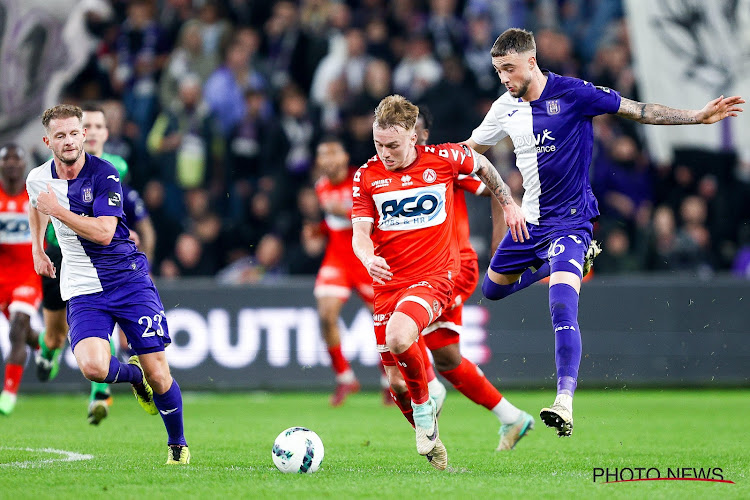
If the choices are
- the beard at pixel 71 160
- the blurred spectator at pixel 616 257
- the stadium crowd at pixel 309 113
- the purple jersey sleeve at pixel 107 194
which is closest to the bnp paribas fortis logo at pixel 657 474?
the purple jersey sleeve at pixel 107 194

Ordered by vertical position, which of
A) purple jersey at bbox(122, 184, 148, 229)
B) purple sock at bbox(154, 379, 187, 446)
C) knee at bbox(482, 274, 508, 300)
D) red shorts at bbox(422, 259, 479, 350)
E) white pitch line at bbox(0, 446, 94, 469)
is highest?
purple jersey at bbox(122, 184, 148, 229)

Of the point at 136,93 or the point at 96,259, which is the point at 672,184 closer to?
the point at 136,93

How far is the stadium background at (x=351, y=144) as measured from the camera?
1378cm

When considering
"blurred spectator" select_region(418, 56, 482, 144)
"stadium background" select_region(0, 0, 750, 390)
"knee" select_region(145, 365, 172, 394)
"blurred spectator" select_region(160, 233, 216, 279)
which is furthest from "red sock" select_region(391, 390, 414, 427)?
"blurred spectator" select_region(160, 233, 216, 279)

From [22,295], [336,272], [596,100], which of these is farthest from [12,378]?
[596,100]

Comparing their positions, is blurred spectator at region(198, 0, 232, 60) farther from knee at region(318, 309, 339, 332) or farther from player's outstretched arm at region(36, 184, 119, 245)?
player's outstretched arm at region(36, 184, 119, 245)

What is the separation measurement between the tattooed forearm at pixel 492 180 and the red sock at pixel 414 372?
4.36ft

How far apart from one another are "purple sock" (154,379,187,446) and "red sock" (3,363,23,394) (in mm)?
4034

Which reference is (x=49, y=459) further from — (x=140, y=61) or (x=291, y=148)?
(x=140, y=61)

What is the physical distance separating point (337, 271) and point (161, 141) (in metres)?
4.21

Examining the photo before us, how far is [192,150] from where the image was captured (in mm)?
15391

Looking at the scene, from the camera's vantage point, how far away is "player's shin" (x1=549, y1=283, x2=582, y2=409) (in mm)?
6859

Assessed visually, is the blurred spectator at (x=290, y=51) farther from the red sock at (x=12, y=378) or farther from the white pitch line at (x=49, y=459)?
the white pitch line at (x=49, y=459)

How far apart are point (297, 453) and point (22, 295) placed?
5.19m
